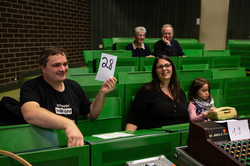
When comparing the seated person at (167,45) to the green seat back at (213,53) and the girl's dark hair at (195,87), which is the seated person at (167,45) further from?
the girl's dark hair at (195,87)

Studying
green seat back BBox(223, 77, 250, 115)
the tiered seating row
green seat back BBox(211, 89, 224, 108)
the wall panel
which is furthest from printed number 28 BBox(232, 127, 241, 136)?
the wall panel

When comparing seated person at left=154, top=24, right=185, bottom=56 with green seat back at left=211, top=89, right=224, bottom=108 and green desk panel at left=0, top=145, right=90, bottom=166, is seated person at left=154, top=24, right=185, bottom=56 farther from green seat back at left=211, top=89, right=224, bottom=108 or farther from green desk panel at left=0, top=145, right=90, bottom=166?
green desk panel at left=0, top=145, right=90, bottom=166

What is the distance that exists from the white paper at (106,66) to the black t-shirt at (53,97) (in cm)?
28

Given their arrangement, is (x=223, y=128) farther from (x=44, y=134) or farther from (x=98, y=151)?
(x=44, y=134)

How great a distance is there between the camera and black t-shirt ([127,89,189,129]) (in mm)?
2121

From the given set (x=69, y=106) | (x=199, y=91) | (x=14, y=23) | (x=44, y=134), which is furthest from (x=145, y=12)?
(x=44, y=134)

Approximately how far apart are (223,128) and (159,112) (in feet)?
3.91

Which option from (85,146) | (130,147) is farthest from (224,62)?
(85,146)

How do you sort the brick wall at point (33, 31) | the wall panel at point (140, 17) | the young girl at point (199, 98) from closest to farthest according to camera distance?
1. the young girl at point (199, 98)
2. the brick wall at point (33, 31)
3. the wall panel at point (140, 17)

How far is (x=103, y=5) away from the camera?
8266mm

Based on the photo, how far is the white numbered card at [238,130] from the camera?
3.07ft

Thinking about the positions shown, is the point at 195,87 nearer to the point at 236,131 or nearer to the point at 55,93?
the point at 55,93

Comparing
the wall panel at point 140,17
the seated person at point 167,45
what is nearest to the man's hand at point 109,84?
the seated person at point 167,45

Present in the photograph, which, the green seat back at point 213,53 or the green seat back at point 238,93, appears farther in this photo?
the green seat back at point 213,53
